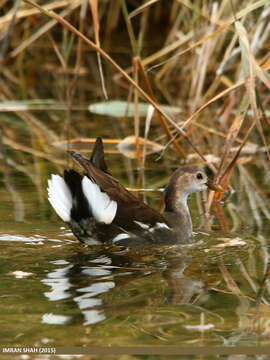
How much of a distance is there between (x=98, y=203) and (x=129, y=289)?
75 cm

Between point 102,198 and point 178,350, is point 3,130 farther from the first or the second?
point 178,350

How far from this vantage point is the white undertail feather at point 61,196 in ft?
13.5

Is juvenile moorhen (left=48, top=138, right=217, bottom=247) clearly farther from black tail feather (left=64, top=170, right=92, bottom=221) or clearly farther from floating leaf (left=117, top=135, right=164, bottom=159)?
floating leaf (left=117, top=135, right=164, bottom=159)

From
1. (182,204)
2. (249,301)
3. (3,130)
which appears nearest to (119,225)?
(182,204)

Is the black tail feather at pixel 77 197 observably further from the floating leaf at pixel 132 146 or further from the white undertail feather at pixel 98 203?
the floating leaf at pixel 132 146

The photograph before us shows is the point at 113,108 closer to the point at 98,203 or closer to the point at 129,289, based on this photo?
the point at 98,203

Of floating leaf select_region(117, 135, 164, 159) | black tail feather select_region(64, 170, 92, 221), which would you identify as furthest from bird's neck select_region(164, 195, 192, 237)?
floating leaf select_region(117, 135, 164, 159)

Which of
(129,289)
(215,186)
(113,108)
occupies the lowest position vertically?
(129,289)

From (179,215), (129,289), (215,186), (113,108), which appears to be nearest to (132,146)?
(113,108)

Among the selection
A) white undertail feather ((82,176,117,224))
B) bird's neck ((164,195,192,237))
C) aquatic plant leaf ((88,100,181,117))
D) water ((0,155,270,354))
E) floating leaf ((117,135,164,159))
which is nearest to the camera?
water ((0,155,270,354))

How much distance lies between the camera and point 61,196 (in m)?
4.11

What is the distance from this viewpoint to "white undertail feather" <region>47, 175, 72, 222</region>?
13.5 ft

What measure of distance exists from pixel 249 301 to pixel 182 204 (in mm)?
1505

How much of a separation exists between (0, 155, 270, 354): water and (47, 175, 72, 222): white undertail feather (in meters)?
0.21
